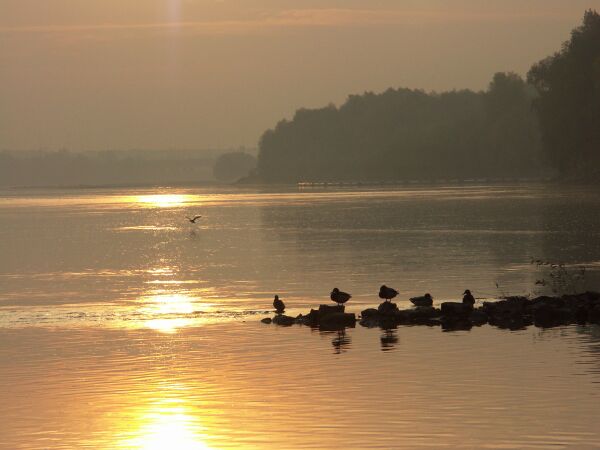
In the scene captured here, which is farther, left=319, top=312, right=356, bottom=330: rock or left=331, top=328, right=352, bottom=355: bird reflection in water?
left=319, top=312, right=356, bottom=330: rock

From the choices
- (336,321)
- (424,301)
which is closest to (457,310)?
(424,301)

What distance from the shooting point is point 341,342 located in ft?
106

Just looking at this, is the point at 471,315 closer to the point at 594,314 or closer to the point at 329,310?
the point at 594,314

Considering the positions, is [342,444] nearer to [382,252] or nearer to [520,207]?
[382,252]

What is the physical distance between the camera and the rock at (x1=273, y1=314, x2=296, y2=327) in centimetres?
3591

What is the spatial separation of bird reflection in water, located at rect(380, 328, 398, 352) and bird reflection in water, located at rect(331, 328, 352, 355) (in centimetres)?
85

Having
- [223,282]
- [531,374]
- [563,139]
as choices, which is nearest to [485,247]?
[223,282]

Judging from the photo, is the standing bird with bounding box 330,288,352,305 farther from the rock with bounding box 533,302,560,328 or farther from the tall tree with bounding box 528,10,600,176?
the tall tree with bounding box 528,10,600,176

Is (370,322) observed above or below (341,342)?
above

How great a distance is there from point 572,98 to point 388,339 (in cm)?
12952

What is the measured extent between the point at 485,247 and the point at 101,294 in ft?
91.3

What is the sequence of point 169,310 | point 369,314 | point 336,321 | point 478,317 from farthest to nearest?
1. point 169,310
2. point 369,314
3. point 478,317
4. point 336,321

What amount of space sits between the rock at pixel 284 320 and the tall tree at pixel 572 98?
12077 centimetres

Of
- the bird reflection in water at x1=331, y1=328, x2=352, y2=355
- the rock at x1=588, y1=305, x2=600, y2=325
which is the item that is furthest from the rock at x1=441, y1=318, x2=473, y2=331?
the rock at x1=588, y1=305, x2=600, y2=325
